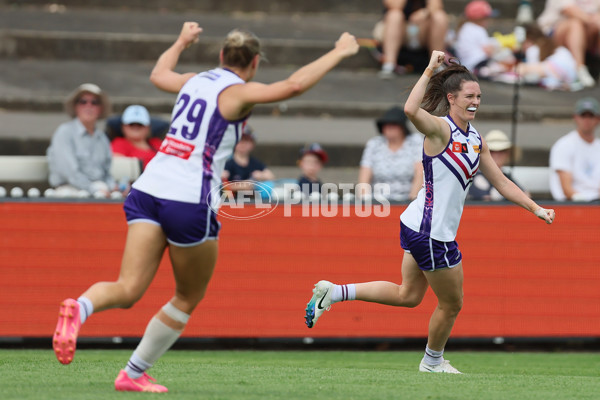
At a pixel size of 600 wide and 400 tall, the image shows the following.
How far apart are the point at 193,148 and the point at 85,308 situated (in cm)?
95

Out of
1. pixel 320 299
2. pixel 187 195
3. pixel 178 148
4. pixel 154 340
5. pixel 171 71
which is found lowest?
pixel 320 299

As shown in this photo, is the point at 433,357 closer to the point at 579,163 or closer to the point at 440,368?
the point at 440,368

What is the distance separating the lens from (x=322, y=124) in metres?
12.2

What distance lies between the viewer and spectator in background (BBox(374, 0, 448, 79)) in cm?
1247

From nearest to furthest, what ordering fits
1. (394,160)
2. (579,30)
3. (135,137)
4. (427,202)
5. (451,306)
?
(427,202), (451,306), (394,160), (135,137), (579,30)

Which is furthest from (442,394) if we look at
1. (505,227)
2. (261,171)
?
(261,171)

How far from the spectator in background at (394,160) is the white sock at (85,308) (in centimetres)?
457

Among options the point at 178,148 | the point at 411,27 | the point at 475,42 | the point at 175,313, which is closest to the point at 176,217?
the point at 178,148

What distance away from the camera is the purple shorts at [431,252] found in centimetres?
639

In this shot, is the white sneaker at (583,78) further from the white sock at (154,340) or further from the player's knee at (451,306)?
the white sock at (154,340)

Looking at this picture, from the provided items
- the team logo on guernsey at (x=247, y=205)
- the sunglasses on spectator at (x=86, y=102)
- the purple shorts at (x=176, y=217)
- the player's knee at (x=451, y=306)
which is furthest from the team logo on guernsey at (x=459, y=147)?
the sunglasses on spectator at (x=86, y=102)

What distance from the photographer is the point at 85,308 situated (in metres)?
4.95

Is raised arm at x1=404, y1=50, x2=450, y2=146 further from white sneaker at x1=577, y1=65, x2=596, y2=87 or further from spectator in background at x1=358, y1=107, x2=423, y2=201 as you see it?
white sneaker at x1=577, y1=65, x2=596, y2=87

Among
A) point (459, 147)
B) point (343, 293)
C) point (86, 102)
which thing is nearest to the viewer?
point (459, 147)
